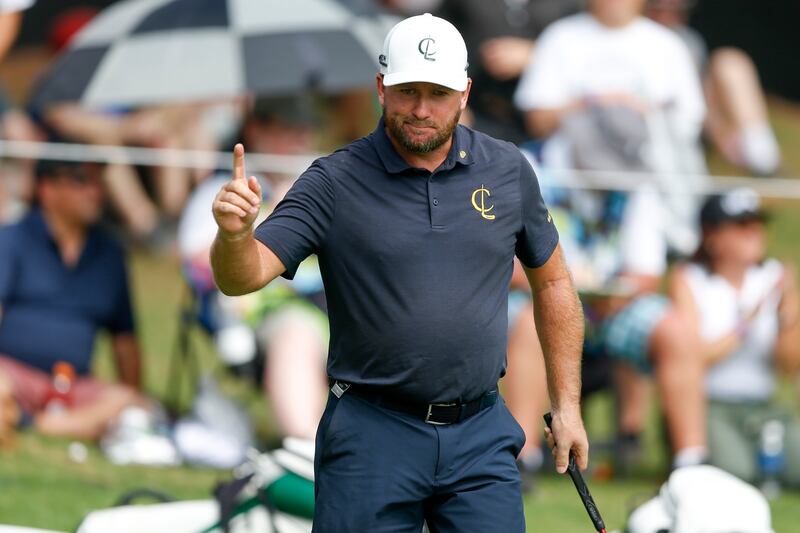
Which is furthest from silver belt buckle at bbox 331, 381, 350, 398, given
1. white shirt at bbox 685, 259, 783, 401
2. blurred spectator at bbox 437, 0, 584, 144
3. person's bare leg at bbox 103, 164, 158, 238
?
person's bare leg at bbox 103, 164, 158, 238

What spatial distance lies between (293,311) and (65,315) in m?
1.24

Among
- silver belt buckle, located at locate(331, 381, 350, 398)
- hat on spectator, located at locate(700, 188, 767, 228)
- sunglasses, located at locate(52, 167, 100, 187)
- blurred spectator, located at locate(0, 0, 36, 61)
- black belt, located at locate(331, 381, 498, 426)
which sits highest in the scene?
blurred spectator, located at locate(0, 0, 36, 61)

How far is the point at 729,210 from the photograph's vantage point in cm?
773

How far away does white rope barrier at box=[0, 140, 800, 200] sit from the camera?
7977 mm

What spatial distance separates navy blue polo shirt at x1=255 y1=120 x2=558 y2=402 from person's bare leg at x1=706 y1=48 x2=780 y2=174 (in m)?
7.44

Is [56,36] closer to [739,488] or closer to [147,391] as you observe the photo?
[147,391]

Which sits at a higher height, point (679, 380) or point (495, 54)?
point (495, 54)

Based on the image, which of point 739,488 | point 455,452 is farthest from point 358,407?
point 739,488

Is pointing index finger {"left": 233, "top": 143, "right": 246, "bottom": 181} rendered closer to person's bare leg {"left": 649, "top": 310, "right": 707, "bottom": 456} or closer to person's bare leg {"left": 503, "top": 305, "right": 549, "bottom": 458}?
person's bare leg {"left": 503, "top": 305, "right": 549, "bottom": 458}

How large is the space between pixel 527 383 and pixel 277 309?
1.23 m

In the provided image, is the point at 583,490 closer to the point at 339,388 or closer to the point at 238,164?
the point at 339,388

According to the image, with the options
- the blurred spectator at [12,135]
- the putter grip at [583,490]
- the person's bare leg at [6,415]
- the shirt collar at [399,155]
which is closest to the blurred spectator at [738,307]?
the person's bare leg at [6,415]

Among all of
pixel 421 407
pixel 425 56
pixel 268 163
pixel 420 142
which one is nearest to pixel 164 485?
pixel 268 163

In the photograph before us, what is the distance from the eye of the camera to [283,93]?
7809 millimetres
